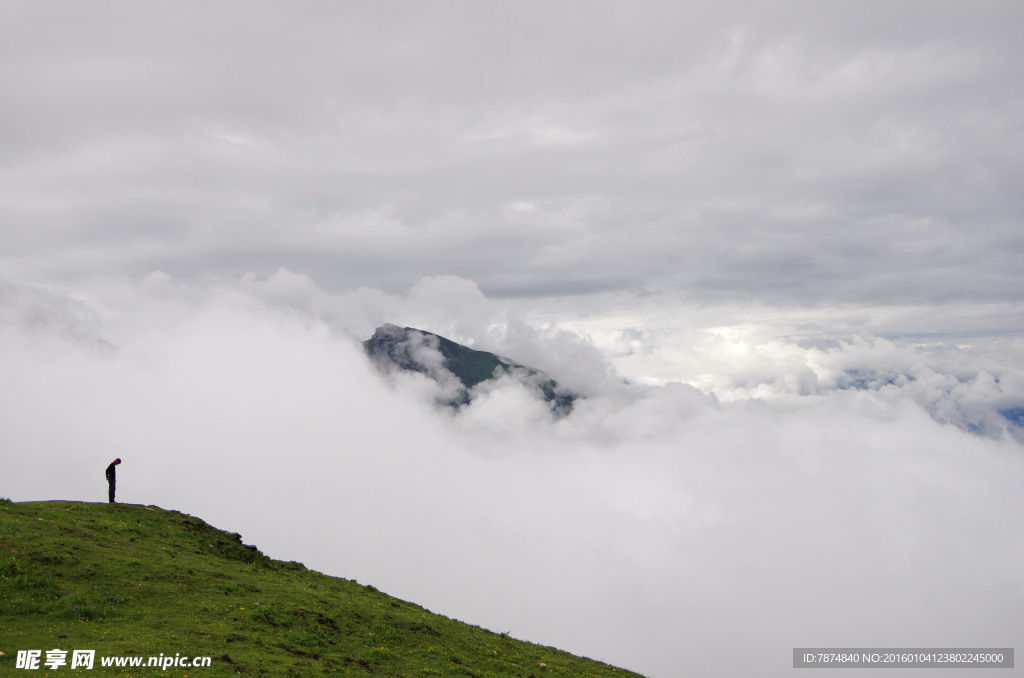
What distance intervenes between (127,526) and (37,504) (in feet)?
27.7

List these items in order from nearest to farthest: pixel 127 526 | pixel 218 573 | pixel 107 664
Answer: pixel 107 664 < pixel 218 573 < pixel 127 526

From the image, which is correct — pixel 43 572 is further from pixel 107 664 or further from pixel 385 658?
pixel 385 658

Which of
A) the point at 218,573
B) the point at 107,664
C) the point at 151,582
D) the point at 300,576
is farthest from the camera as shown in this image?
the point at 300,576

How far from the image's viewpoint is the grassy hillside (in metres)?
32.0

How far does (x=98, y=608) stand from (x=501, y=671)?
29002 mm

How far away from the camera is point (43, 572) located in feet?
118

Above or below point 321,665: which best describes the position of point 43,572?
above

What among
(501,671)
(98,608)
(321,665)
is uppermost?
(98,608)

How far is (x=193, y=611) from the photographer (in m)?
36.9

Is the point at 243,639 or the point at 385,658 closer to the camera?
the point at 243,639

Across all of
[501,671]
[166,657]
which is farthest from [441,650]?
[166,657]

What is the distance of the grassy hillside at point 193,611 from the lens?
32.0m

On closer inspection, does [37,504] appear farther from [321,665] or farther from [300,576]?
[321,665]

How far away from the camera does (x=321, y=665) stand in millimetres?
35062
